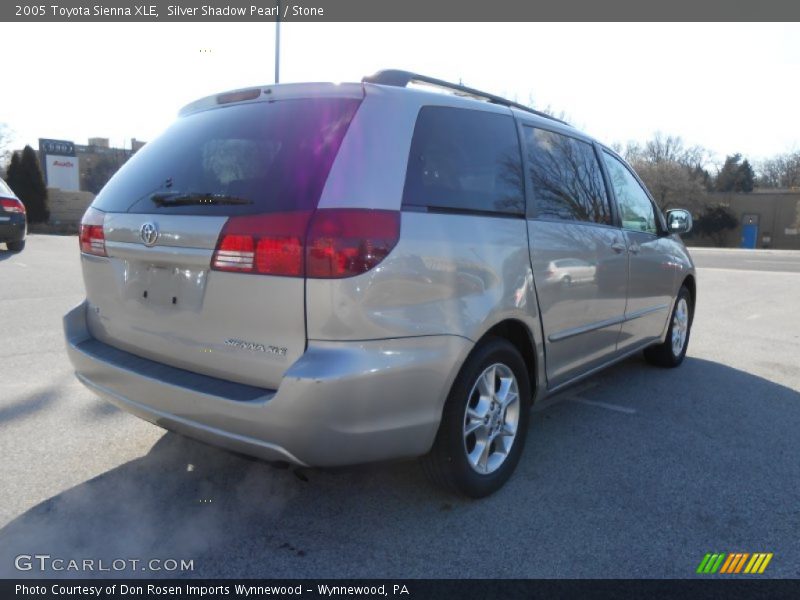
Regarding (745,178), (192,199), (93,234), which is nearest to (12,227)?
(93,234)

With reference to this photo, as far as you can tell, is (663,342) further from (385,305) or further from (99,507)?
(99,507)

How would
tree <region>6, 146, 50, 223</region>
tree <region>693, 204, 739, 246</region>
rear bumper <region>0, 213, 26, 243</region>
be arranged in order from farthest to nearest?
tree <region>693, 204, 739, 246</region>, tree <region>6, 146, 50, 223</region>, rear bumper <region>0, 213, 26, 243</region>

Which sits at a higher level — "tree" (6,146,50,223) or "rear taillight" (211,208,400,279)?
"rear taillight" (211,208,400,279)

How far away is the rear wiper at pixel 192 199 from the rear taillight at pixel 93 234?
0.38 meters

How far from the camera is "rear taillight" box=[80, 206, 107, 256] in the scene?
297cm

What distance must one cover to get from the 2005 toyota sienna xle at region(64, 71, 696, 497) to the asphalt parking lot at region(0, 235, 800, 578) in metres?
0.31

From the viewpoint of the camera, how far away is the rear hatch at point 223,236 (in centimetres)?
235

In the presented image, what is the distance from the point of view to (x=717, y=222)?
5403 cm

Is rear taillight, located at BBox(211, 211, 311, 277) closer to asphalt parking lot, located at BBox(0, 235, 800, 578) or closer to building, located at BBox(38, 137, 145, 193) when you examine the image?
asphalt parking lot, located at BBox(0, 235, 800, 578)

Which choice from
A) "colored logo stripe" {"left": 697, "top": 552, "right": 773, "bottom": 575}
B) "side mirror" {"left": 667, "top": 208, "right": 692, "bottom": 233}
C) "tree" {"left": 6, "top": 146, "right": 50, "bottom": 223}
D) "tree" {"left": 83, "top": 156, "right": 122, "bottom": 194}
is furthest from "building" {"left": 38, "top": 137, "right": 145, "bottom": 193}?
"colored logo stripe" {"left": 697, "top": 552, "right": 773, "bottom": 575}

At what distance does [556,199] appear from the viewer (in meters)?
3.56

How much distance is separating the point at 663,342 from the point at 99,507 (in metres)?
4.50

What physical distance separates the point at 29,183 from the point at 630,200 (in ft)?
103
